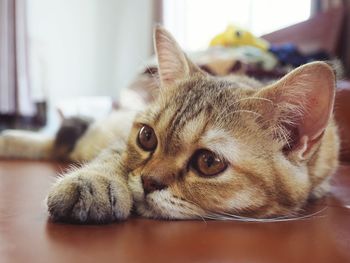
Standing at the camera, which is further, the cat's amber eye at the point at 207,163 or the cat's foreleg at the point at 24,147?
the cat's foreleg at the point at 24,147

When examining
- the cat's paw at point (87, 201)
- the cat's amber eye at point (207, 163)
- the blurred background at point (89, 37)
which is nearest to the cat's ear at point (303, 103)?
the cat's amber eye at point (207, 163)

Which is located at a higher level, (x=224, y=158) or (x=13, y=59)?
(x=13, y=59)

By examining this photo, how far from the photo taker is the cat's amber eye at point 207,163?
2.93 feet

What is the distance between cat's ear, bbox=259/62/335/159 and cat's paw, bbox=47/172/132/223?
0.36 metres

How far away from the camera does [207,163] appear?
90 cm

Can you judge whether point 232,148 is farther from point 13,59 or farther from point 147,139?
point 13,59

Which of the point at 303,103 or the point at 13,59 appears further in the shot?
the point at 13,59

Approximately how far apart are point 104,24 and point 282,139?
3.68 meters

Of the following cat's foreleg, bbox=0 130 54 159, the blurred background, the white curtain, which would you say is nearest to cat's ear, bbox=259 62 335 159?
cat's foreleg, bbox=0 130 54 159

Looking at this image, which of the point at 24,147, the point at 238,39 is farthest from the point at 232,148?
the point at 238,39

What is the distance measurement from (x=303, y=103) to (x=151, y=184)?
1.16ft

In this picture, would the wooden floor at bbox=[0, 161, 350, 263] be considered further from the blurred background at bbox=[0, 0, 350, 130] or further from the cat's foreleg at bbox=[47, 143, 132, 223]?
the blurred background at bbox=[0, 0, 350, 130]

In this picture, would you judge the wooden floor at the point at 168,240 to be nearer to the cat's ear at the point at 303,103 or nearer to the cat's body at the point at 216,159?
the cat's body at the point at 216,159

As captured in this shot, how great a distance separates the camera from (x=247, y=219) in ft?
2.94
